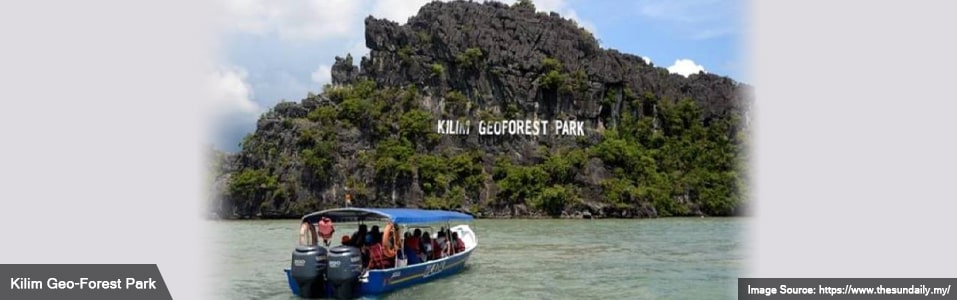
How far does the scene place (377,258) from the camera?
15.3 m

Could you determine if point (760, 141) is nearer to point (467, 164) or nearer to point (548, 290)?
point (548, 290)

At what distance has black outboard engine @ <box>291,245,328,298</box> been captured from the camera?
1405cm

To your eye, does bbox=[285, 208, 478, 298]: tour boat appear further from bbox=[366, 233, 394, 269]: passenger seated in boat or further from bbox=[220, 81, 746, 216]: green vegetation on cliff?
bbox=[220, 81, 746, 216]: green vegetation on cliff

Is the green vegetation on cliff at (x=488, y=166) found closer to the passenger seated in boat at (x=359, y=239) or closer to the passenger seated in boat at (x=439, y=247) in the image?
the passenger seated in boat at (x=439, y=247)

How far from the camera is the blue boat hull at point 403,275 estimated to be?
1471cm

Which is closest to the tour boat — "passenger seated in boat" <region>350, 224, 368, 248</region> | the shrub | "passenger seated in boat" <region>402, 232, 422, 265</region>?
"passenger seated in boat" <region>402, 232, 422, 265</region>

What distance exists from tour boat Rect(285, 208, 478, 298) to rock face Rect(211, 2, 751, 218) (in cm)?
4158

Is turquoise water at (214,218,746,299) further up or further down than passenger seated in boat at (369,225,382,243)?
further down

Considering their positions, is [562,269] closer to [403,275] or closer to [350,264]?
[403,275]

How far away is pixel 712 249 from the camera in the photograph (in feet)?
89.2

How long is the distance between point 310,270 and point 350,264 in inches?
27.6

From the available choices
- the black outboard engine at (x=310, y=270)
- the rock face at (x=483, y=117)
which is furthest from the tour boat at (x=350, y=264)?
the rock face at (x=483, y=117)

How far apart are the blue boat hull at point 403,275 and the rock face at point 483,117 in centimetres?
4057

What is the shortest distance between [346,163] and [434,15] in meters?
15.1
